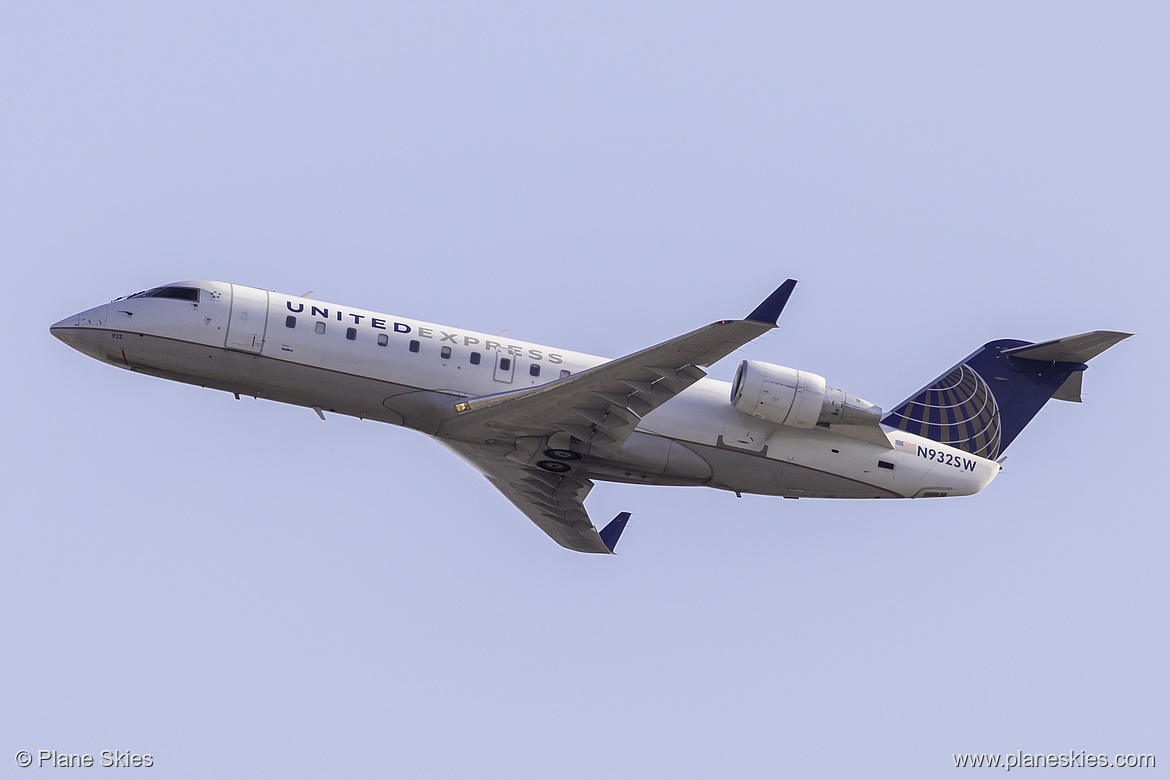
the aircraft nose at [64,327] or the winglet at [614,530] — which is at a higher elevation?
the aircraft nose at [64,327]

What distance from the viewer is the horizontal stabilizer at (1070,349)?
27109 millimetres

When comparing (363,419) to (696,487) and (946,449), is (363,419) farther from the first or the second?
(946,449)

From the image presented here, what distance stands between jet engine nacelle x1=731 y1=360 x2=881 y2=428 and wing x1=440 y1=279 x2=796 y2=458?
229 cm

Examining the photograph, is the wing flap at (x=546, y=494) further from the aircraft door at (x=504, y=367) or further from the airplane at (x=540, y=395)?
the aircraft door at (x=504, y=367)

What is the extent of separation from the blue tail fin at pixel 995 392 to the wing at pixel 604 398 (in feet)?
21.5

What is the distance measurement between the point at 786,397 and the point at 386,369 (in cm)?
765

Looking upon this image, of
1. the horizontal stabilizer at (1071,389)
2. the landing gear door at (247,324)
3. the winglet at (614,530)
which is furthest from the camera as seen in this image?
the winglet at (614,530)

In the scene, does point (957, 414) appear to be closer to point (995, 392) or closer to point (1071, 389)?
point (995, 392)

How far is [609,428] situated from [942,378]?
8606 millimetres

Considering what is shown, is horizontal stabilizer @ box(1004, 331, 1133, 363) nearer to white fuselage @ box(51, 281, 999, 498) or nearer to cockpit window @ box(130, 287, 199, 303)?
white fuselage @ box(51, 281, 999, 498)

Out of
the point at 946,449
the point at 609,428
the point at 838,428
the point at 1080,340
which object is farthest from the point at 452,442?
the point at 1080,340

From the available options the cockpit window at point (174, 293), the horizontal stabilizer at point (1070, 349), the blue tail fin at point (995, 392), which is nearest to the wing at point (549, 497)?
the cockpit window at point (174, 293)

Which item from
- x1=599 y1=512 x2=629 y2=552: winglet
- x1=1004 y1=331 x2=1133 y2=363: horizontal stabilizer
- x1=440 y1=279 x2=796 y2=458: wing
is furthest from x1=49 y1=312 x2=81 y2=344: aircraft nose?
x1=1004 y1=331 x2=1133 y2=363: horizontal stabilizer

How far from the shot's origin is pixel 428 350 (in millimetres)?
24344
